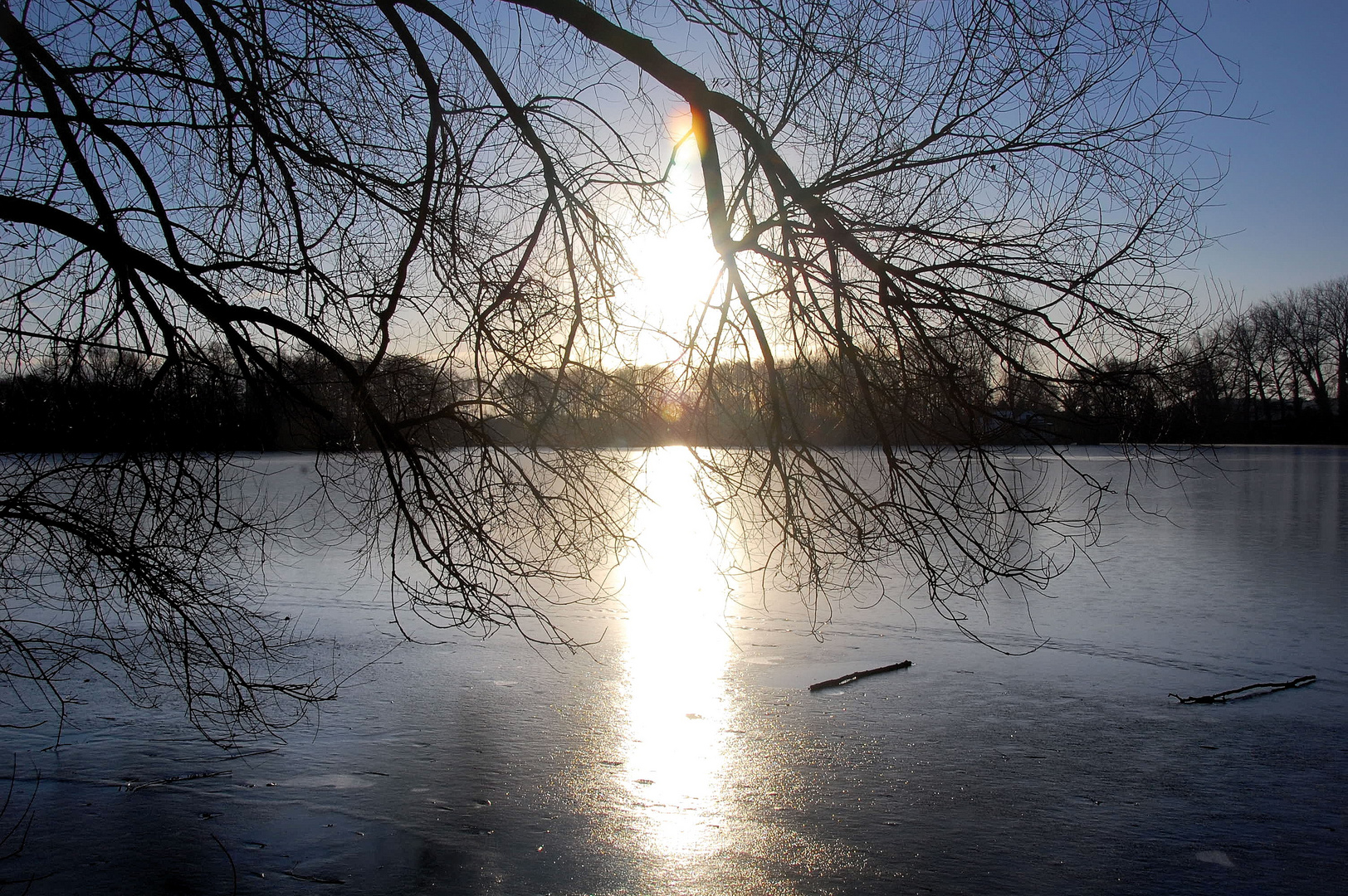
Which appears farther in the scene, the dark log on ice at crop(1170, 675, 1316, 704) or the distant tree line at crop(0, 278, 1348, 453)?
the dark log on ice at crop(1170, 675, 1316, 704)

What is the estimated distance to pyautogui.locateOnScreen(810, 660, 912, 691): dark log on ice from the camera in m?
6.48

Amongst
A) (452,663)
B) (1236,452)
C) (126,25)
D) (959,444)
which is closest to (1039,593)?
(452,663)

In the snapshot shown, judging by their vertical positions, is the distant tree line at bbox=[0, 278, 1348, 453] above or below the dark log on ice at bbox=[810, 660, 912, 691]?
above

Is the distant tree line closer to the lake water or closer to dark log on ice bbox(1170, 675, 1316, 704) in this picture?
the lake water

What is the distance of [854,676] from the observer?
6.66 metres

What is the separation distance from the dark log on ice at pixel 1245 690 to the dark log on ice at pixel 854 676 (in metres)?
1.62

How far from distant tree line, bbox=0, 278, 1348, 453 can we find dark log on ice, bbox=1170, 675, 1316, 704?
7.83 feet

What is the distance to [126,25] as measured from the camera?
13.0 feet

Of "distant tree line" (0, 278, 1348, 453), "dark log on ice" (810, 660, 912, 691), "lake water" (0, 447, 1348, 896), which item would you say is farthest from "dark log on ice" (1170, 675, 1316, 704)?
"distant tree line" (0, 278, 1348, 453)

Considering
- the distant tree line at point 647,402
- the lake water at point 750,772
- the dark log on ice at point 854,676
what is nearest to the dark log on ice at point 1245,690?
the lake water at point 750,772

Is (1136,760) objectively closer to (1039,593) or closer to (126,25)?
(1039,593)

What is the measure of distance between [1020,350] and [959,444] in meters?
0.39

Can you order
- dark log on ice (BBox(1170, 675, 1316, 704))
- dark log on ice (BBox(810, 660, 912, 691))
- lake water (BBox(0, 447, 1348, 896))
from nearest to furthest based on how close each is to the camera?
lake water (BBox(0, 447, 1348, 896)) → dark log on ice (BBox(1170, 675, 1316, 704)) → dark log on ice (BBox(810, 660, 912, 691))

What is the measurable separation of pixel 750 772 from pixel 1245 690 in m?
3.30
